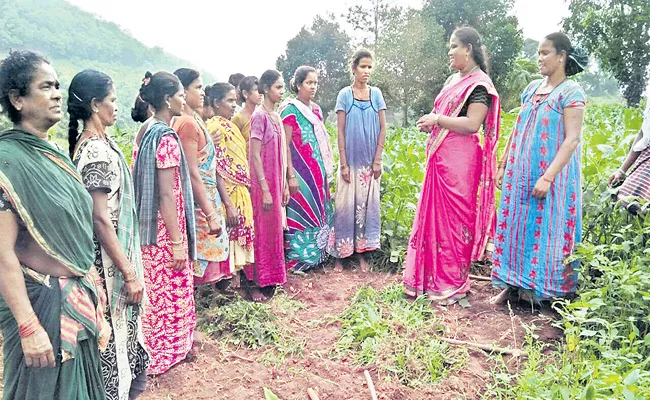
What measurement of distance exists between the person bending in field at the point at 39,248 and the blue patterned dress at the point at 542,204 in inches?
115

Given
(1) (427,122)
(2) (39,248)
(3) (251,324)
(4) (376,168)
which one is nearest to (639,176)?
(1) (427,122)

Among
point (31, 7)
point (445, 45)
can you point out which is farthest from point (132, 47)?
point (445, 45)

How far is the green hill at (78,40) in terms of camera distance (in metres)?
48.2

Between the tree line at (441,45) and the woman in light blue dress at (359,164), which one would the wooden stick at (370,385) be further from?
the tree line at (441,45)

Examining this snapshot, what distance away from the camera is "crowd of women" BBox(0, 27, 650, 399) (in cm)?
177

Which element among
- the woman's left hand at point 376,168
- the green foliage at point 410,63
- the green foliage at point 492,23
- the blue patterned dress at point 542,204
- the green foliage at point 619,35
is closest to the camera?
the blue patterned dress at point 542,204

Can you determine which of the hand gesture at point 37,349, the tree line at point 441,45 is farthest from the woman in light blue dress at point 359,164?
the tree line at point 441,45

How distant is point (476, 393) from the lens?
9.09 ft

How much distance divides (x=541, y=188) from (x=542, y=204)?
0.16 meters

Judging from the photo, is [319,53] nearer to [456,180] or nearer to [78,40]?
[456,180]

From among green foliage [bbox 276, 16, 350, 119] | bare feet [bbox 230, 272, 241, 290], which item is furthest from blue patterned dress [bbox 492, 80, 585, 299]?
green foliage [bbox 276, 16, 350, 119]

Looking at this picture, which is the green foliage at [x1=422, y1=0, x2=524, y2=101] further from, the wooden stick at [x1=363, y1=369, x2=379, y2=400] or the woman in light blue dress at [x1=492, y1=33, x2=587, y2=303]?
the wooden stick at [x1=363, y1=369, x2=379, y2=400]

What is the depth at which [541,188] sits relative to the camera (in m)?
3.41

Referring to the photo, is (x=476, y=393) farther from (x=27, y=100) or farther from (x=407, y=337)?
(x=27, y=100)
